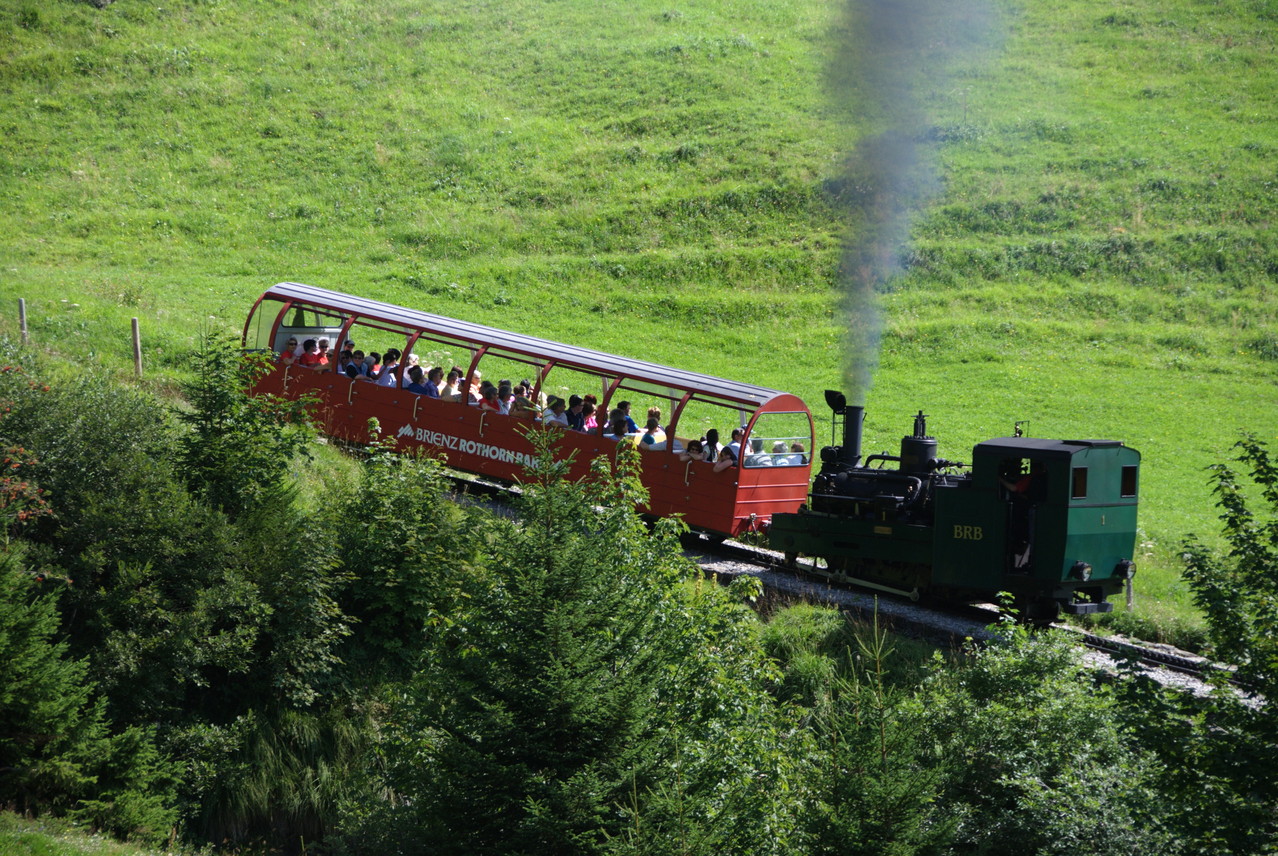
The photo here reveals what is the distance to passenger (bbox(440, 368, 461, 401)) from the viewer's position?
2006 cm

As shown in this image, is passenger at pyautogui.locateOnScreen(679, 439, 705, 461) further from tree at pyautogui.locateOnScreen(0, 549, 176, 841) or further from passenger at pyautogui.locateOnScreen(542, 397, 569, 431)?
tree at pyautogui.locateOnScreen(0, 549, 176, 841)

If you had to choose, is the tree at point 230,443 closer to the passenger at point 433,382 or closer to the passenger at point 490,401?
the passenger at point 490,401

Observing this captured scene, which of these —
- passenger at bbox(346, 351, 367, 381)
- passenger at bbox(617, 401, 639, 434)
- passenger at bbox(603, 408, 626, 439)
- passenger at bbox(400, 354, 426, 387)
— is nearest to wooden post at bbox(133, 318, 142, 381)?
passenger at bbox(346, 351, 367, 381)

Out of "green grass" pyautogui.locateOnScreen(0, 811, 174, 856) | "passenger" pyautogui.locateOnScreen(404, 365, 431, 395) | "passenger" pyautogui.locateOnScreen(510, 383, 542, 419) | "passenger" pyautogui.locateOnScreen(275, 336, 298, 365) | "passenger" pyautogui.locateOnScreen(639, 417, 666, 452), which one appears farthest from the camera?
"passenger" pyautogui.locateOnScreen(275, 336, 298, 365)

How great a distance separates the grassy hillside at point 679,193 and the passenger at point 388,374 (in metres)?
6.69

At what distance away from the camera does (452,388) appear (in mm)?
20172

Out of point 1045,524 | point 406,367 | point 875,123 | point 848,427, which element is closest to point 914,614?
point 1045,524

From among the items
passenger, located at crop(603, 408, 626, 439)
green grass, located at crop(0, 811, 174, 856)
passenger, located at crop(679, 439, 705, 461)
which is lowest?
green grass, located at crop(0, 811, 174, 856)

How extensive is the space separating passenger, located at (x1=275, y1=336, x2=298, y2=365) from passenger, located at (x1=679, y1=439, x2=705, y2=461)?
26.0ft

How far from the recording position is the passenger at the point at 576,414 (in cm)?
1903

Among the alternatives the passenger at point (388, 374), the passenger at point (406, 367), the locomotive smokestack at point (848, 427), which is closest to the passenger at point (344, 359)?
the passenger at point (388, 374)

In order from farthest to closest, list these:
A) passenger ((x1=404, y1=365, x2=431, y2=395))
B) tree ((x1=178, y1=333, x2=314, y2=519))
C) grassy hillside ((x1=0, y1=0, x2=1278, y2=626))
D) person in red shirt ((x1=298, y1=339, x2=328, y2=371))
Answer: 1. grassy hillside ((x1=0, y1=0, x2=1278, y2=626))
2. person in red shirt ((x1=298, y1=339, x2=328, y2=371))
3. passenger ((x1=404, y1=365, x2=431, y2=395))
4. tree ((x1=178, y1=333, x2=314, y2=519))

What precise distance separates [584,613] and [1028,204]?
40.9 m

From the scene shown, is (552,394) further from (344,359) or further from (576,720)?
(576,720)
